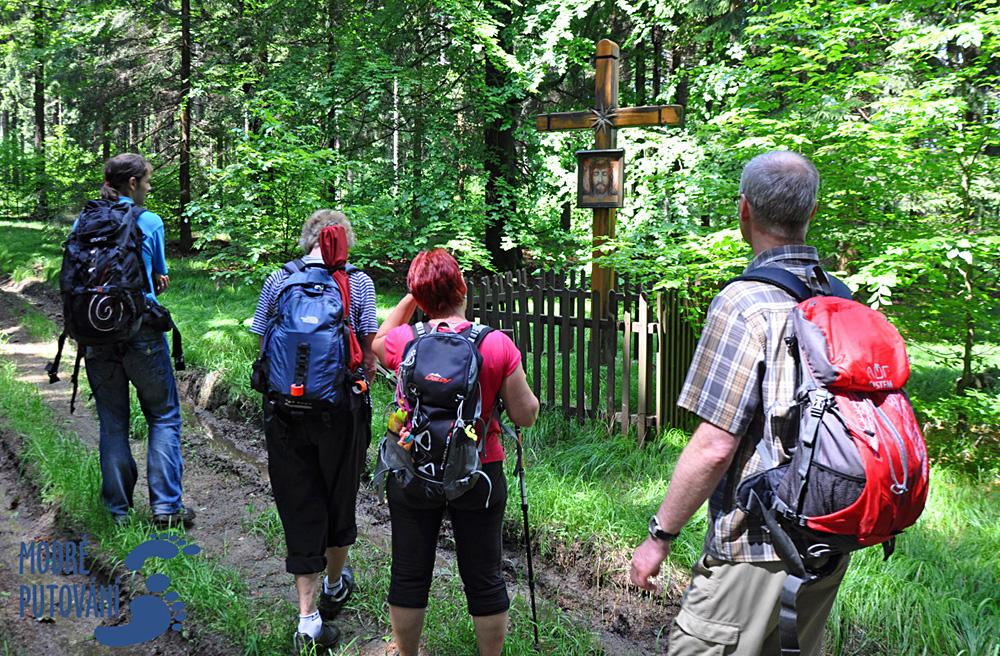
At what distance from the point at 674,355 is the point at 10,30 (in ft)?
99.3

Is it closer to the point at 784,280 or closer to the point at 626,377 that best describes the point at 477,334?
the point at 784,280

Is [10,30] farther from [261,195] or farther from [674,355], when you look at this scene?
[674,355]

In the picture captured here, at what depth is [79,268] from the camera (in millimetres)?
4262

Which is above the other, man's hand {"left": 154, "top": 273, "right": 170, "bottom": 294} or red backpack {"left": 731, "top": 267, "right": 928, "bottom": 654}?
man's hand {"left": 154, "top": 273, "right": 170, "bottom": 294}

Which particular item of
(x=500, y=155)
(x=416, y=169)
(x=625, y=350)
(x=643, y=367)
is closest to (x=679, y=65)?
(x=500, y=155)

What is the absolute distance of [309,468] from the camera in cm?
338

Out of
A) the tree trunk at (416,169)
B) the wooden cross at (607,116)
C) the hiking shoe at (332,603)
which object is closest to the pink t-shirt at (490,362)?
the hiking shoe at (332,603)

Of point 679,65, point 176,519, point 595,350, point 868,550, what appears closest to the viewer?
point 868,550

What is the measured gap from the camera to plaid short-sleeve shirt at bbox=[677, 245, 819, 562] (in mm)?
1913

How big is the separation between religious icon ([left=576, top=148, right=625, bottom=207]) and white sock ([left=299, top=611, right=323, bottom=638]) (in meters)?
5.59

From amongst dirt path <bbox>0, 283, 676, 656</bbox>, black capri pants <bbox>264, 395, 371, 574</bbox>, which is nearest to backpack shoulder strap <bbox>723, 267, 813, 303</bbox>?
black capri pants <bbox>264, 395, 371, 574</bbox>

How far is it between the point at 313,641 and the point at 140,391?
2.16 metres

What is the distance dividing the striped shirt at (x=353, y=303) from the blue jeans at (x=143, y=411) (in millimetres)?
1378

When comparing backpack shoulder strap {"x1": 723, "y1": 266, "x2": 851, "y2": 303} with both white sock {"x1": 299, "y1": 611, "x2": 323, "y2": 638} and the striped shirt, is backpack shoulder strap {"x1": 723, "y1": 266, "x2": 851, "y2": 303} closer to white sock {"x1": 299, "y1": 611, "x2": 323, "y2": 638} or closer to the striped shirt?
the striped shirt
